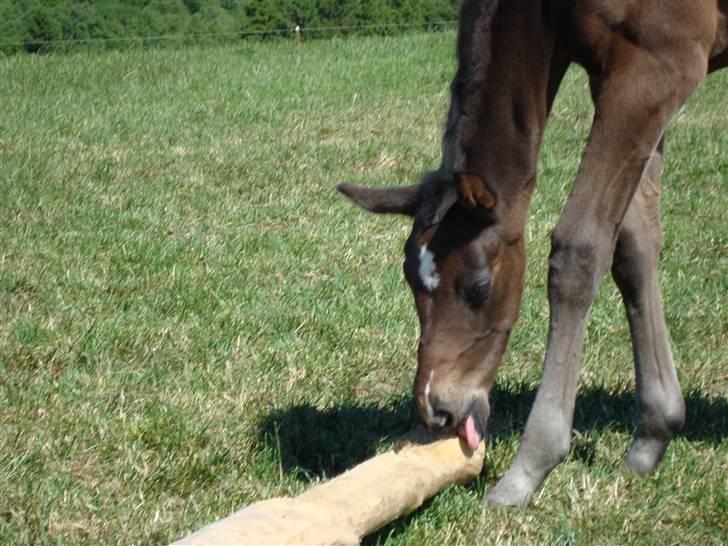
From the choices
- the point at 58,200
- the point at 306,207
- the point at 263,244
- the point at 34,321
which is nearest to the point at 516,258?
the point at 34,321

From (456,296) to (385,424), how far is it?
0.82 m

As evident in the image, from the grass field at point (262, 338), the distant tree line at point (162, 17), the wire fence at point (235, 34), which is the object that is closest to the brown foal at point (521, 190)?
the grass field at point (262, 338)

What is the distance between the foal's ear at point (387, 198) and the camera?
381cm

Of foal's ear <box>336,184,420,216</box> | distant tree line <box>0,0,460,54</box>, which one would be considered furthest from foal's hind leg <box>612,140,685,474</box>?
distant tree line <box>0,0,460,54</box>

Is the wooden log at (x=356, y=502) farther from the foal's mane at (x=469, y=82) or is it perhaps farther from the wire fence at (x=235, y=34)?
the wire fence at (x=235, y=34)

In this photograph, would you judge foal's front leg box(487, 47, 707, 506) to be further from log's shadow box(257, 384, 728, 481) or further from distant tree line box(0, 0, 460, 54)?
distant tree line box(0, 0, 460, 54)

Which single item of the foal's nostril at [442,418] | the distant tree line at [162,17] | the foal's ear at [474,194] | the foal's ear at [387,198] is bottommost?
the distant tree line at [162,17]

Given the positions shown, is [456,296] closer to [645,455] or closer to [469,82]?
[469,82]

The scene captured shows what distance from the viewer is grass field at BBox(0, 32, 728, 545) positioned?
3666 mm

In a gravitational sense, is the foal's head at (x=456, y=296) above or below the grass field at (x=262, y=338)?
above

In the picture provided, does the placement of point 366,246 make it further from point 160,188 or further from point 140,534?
point 140,534

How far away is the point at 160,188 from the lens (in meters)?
7.85

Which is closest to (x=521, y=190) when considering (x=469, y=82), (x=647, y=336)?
(x=469, y=82)

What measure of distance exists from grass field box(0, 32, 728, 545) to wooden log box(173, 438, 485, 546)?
0.14 m
